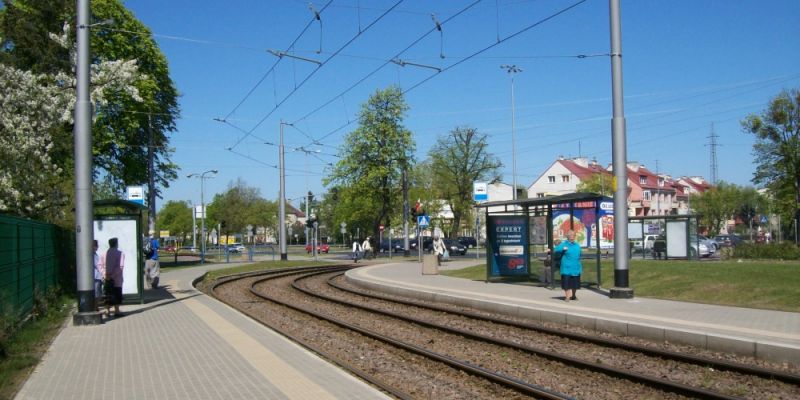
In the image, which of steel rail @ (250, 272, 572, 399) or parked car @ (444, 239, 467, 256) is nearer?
steel rail @ (250, 272, 572, 399)

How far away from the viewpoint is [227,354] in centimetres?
1029

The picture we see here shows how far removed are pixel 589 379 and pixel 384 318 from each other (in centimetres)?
795

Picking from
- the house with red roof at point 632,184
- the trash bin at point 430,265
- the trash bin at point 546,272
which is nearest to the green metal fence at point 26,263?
the trash bin at point 546,272

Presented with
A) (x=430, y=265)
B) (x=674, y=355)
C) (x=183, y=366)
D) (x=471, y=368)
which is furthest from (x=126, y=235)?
(x=430, y=265)

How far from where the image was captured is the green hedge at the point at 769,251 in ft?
93.4

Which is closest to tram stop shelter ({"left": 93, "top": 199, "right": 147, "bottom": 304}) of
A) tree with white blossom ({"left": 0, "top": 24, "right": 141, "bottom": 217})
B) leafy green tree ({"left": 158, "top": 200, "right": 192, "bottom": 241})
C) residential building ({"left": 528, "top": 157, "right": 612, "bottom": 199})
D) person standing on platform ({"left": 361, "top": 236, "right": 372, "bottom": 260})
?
tree with white blossom ({"left": 0, "top": 24, "right": 141, "bottom": 217})

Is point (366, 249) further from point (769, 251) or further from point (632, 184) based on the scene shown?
point (632, 184)

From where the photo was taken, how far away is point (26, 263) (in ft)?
45.2

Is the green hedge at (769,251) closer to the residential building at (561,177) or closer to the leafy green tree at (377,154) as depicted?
the leafy green tree at (377,154)

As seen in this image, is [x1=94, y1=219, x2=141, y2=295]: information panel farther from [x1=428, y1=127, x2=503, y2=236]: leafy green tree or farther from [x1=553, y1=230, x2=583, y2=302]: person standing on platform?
[x1=428, y1=127, x2=503, y2=236]: leafy green tree

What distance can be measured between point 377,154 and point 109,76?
88.5 ft

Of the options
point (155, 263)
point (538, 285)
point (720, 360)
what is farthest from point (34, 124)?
point (720, 360)

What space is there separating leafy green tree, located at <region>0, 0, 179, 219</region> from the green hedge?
85.0 ft

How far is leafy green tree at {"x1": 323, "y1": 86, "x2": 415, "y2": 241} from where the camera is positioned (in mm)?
55562
